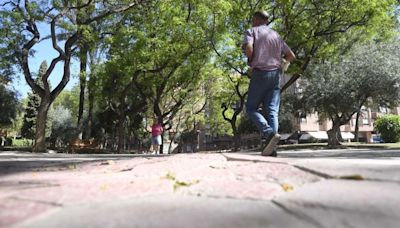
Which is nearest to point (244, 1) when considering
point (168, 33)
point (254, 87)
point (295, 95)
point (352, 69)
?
point (168, 33)

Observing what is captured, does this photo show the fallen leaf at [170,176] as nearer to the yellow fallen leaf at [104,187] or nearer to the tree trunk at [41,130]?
the yellow fallen leaf at [104,187]

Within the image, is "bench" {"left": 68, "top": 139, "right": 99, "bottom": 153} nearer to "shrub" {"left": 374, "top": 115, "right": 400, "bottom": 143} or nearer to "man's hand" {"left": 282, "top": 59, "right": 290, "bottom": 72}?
"man's hand" {"left": 282, "top": 59, "right": 290, "bottom": 72}

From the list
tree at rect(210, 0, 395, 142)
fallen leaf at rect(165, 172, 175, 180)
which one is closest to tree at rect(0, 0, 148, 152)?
tree at rect(210, 0, 395, 142)

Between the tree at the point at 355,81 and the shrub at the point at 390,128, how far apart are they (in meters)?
4.57

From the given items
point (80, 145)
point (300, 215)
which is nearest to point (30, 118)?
point (80, 145)

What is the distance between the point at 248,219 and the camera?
1967 mm

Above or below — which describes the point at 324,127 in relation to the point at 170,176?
above

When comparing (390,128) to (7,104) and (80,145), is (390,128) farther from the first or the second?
(7,104)

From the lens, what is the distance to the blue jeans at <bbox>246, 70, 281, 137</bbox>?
6.35m

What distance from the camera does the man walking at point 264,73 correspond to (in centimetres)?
635

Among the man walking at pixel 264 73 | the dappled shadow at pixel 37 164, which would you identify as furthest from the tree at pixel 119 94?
the man walking at pixel 264 73

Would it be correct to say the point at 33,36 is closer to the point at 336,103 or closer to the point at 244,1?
the point at 244,1

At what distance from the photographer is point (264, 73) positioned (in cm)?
637

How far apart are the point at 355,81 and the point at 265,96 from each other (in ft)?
81.9
